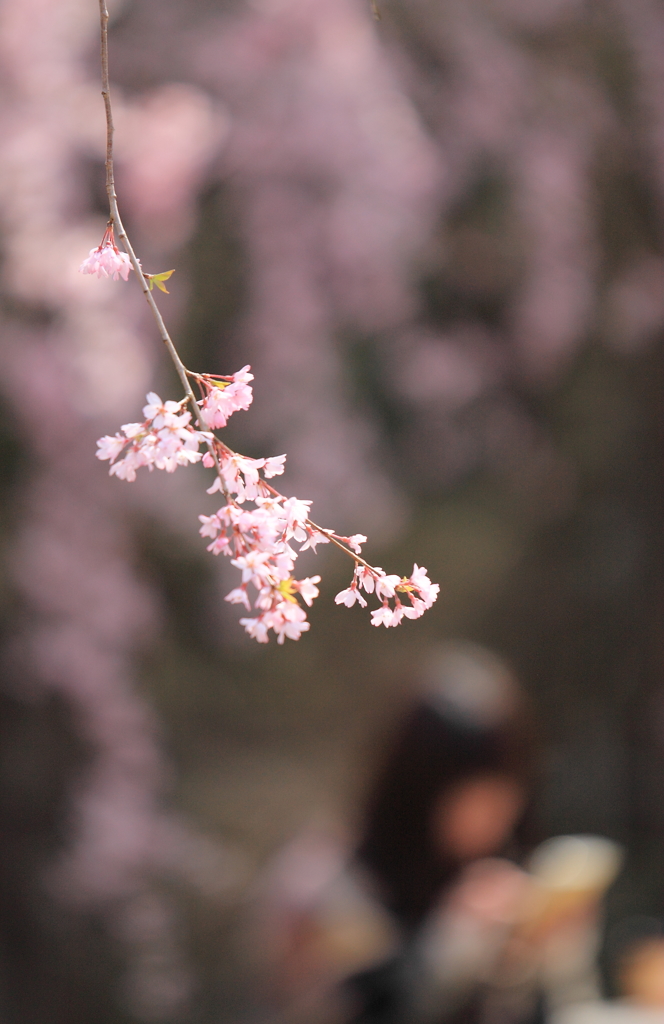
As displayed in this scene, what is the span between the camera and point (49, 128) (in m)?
1.96

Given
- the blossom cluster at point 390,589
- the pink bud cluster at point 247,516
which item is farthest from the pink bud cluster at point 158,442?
the blossom cluster at point 390,589

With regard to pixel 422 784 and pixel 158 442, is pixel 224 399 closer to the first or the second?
pixel 158 442

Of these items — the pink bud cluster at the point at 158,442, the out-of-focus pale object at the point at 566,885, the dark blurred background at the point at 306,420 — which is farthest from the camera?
the dark blurred background at the point at 306,420

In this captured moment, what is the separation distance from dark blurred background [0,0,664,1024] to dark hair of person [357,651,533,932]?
41.5 inches

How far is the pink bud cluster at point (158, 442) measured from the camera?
0.44m

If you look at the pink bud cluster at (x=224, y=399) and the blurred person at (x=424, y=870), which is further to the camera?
the blurred person at (x=424, y=870)

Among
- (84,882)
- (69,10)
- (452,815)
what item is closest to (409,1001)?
(452,815)

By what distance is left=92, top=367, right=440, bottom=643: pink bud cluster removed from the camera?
44 cm

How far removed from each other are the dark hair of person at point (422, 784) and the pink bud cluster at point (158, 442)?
1.04 meters

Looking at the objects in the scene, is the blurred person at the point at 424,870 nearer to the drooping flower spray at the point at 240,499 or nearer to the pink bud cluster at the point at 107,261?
the drooping flower spray at the point at 240,499

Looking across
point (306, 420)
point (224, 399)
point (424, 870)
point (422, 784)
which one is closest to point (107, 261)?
point (224, 399)

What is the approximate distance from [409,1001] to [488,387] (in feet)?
8.20

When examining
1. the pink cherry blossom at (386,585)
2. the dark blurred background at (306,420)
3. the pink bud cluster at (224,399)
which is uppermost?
the dark blurred background at (306,420)

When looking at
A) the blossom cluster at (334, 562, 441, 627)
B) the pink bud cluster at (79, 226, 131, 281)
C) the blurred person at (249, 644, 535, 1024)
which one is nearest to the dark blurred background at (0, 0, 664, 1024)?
the blurred person at (249, 644, 535, 1024)
